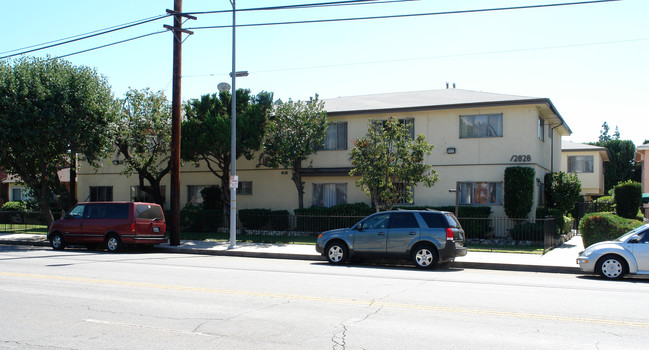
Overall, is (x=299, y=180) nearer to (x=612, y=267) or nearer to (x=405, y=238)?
(x=405, y=238)

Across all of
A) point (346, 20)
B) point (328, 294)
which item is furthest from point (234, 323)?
point (346, 20)

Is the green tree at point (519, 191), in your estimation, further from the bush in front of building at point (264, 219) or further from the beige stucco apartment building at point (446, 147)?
the bush in front of building at point (264, 219)

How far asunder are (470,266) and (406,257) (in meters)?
A: 2.18

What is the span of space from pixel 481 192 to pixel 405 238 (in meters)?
9.17

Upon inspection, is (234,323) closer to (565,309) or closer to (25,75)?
(565,309)

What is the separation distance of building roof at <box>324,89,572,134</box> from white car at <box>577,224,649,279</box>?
9394 millimetres

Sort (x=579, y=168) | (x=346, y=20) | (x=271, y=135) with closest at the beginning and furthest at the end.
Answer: (x=346, y=20), (x=271, y=135), (x=579, y=168)

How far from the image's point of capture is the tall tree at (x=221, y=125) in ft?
76.1

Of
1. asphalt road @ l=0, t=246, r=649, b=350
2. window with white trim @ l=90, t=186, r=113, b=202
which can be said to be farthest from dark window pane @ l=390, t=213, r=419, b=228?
window with white trim @ l=90, t=186, r=113, b=202

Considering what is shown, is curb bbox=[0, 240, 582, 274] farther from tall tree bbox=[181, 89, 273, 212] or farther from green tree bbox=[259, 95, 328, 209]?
green tree bbox=[259, 95, 328, 209]

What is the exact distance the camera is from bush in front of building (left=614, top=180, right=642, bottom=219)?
2362 cm

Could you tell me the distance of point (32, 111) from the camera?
2083 cm

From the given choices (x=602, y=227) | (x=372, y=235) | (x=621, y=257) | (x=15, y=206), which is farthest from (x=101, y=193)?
(x=621, y=257)

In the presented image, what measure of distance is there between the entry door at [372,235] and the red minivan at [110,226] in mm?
→ 8059
